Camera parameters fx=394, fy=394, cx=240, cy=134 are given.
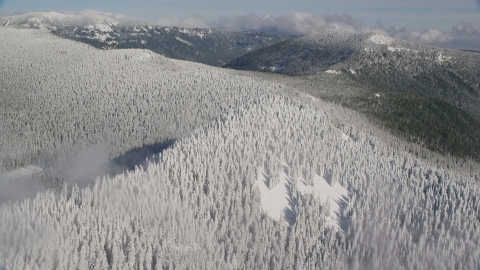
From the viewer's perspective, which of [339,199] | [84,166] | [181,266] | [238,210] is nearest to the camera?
[181,266]

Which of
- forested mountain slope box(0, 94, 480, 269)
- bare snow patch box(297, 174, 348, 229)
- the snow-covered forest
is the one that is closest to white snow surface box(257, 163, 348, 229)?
bare snow patch box(297, 174, 348, 229)

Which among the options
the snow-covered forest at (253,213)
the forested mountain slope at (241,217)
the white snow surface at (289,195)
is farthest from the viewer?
the white snow surface at (289,195)

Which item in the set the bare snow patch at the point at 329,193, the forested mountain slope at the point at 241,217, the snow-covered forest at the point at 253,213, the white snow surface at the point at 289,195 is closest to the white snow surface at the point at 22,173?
the snow-covered forest at the point at 253,213

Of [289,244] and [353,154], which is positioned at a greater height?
[353,154]

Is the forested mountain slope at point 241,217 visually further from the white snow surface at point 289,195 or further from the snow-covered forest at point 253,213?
the white snow surface at point 289,195

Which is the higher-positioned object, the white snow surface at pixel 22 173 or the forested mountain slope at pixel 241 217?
the forested mountain slope at pixel 241 217

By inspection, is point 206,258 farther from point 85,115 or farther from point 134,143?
point 85,115

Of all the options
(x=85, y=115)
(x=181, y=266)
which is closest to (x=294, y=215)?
(x=181, y=266)

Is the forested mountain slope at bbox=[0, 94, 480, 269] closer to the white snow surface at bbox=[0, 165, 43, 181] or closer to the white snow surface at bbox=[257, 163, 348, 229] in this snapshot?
the white snow surface at bbox=[257, 163, 348, 229]

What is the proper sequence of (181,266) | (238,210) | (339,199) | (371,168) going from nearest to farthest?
(181,266) < (238,210) < (339,199) < (371,168)

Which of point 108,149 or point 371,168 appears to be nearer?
point 371,168

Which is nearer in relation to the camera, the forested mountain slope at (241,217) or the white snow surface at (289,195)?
the forested mountain slope at (241,217)
